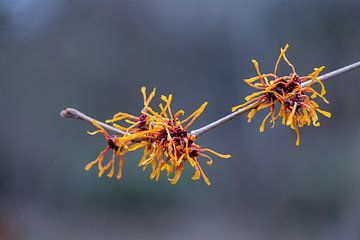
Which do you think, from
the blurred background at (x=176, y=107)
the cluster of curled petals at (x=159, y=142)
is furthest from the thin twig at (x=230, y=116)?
the blurred background at (x=176, y=107)

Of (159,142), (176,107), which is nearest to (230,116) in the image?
(159,142)

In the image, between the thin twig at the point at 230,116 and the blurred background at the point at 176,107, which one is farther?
the blurred background at the point at 176,107

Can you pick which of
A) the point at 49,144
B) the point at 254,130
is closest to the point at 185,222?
the point at 254,130

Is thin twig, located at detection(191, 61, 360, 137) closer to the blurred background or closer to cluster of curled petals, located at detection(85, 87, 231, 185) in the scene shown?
cluster of curled petals, located at detection(85, 87, 231, 185)

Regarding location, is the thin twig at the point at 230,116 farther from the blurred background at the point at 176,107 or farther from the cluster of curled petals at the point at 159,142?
the blurred background at the point at 176,107

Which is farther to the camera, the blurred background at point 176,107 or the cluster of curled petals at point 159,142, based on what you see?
the blurred background at point 176,107

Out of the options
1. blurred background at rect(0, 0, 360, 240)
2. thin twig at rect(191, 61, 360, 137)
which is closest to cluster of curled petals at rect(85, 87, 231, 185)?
thin twig at rect(191, 61, 360, 137)

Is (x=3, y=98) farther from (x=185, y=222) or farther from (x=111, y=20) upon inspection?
(x=185, y=222)

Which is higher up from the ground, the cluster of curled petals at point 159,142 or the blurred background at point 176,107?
the blurred background at point 176,107

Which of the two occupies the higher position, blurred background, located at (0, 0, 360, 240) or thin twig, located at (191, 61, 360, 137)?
blurred background, located at (0, 0, 360, 240)

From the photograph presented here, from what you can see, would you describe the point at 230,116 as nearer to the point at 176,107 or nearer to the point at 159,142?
the point at 159,142
